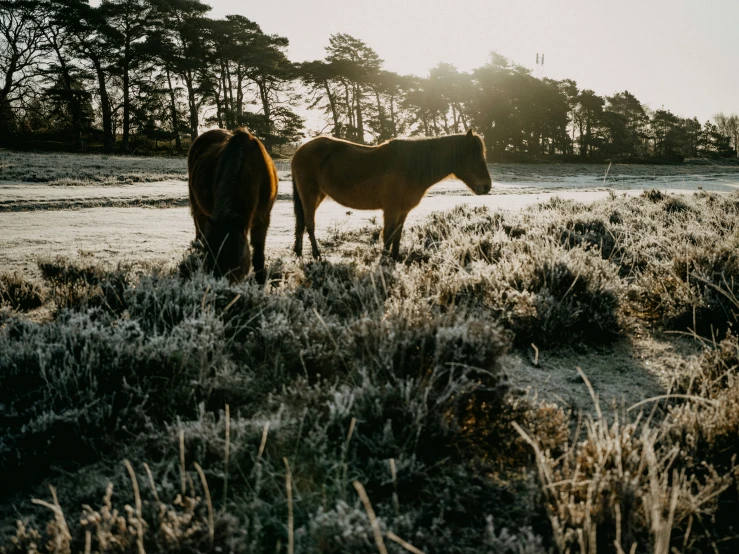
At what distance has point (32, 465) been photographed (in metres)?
2.08

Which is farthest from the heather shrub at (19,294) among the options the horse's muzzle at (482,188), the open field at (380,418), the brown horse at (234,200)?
the horse's muzzle at (482,188)

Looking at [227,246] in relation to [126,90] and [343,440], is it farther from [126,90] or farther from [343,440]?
[126,90]

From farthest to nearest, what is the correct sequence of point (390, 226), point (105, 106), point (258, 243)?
1. point (105, 106)
2. point (390, 226)
3. point (258, 243)

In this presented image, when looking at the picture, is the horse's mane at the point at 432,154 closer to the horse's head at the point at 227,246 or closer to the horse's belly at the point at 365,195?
the horse's belly at the point at 365,195

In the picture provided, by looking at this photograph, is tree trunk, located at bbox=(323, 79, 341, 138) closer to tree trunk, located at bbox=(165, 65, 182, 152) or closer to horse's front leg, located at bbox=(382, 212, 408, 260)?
tree trunk, located at bbox=(165, 65, 182, 152)

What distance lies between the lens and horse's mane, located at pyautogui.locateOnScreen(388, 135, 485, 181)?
7176mm

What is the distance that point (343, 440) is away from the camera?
2.11 m

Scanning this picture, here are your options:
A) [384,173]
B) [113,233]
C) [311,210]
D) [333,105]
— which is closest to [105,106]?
[333,105]

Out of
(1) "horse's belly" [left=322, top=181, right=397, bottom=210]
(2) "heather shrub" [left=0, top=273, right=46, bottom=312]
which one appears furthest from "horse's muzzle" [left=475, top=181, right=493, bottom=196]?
(2) "heather shrub" [left=0, top=273, right=46, bottom=312]

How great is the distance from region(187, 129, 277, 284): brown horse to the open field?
0.29 metres

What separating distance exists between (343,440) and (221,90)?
47443mm

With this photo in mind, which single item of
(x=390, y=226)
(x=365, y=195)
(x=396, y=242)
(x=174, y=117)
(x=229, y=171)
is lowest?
(x=396, y=242)

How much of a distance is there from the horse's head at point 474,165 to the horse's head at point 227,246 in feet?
15.3

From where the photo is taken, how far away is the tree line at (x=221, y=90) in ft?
117
